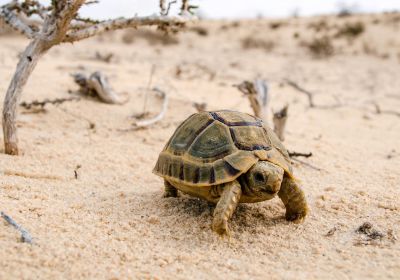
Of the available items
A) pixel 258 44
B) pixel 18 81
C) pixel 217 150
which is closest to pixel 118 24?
pixel 18 81

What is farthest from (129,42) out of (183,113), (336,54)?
(183,113)

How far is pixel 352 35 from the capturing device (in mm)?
18750

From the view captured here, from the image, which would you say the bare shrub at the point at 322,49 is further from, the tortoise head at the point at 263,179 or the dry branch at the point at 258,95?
the tortoise head at the point at 263,179

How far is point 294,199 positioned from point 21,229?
71.4 inches

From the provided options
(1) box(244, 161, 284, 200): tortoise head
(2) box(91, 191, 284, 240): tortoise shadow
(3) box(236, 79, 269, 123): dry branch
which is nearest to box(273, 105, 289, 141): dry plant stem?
(3) box(236, 79, 269, 123): dry branch

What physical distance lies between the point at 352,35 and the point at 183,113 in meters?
14.3

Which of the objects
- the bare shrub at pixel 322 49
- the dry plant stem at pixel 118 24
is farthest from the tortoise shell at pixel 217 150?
the bare shrub at pixel 322 49

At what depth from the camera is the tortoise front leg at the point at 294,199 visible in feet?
10.5

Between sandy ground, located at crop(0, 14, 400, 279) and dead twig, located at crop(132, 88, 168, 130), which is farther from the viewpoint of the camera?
dead twig, located at crop(132, 88, 168, 130)

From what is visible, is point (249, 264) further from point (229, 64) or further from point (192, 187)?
point (229, 64)

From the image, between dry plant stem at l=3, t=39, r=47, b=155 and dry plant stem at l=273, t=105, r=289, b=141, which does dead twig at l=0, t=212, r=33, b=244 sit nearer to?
dry plant stem at l=3, t=39, r=47, b=155

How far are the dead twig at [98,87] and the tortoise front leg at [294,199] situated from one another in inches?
160

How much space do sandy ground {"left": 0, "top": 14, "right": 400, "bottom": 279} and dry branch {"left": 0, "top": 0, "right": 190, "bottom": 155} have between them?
1.39 ft

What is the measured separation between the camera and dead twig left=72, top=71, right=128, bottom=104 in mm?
6562
